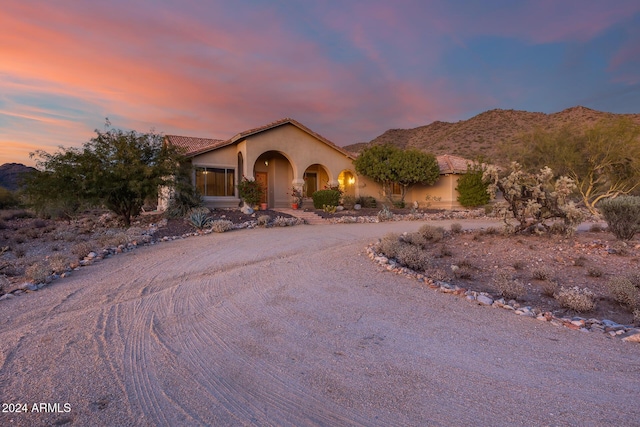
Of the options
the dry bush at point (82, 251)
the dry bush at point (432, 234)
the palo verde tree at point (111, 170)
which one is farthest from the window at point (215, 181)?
the dry bush at point (432, 234)

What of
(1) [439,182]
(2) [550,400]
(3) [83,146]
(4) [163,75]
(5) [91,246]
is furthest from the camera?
(1) [439,182]

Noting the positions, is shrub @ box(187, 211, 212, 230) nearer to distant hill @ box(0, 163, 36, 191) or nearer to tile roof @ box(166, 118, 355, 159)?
tile roof @ box(166, 118, 355, 159)

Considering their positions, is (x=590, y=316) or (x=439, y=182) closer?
(x=590, y=316)

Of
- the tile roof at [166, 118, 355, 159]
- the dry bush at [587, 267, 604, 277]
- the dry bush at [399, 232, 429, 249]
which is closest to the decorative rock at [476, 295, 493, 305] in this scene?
the dry bush at [587, 267, 604, 277]

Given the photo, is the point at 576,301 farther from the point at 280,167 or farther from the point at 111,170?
the point at 280,167

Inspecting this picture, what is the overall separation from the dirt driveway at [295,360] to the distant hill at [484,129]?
146 ft

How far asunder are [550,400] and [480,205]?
22.7 m

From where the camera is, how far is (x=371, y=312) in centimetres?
481

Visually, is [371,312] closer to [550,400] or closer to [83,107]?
[550,400]

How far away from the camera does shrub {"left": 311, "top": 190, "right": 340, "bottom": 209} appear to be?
19969 millimetres

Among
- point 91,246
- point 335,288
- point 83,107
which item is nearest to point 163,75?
point 83,107

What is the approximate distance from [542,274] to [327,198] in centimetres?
1399

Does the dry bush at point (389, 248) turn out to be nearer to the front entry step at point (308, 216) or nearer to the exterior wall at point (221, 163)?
the front entry step at point (308, 216)

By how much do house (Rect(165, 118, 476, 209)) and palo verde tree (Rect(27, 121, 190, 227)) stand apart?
74.6 inches
